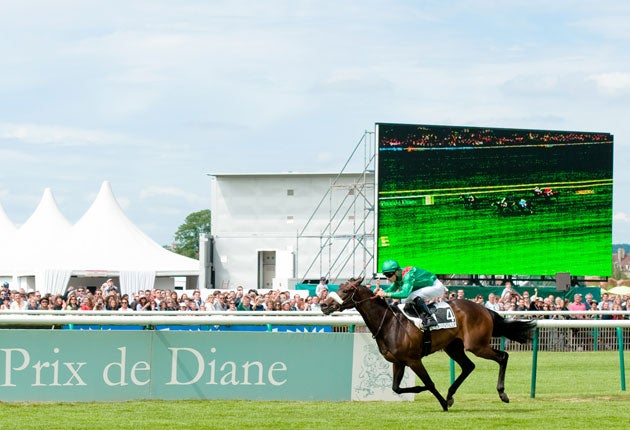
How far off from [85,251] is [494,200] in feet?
35.9

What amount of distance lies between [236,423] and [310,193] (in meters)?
24.0

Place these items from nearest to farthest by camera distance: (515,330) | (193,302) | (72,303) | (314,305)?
1. (515,330)
2. (72,303)
3. (314,305)
4. (193,302)

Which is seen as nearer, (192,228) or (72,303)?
(72,303)

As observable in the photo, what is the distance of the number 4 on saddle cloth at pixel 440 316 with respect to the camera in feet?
32.9

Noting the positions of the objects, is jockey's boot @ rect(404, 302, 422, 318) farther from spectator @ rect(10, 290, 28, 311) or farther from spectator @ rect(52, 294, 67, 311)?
spectator @ rect(10, 290, 28, 311)

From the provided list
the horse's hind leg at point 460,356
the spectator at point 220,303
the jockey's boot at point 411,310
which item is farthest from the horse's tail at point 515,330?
the spectator at point 220,303

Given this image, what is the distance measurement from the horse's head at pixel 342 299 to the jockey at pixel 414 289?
9.3 inches

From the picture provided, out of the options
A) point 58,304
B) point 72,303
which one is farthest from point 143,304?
point 58,304

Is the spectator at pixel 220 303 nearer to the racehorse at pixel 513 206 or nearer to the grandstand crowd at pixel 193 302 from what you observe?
the grandstand crowd at pixel 193 302

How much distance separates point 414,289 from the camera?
1023cm

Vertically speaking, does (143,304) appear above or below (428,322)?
below

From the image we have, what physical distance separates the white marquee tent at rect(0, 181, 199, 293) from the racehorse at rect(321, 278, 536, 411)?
19.1 meters

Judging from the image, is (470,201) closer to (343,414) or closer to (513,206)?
(513,206)

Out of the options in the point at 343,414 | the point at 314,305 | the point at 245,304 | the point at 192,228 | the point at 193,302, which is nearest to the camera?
the point at 343,414
